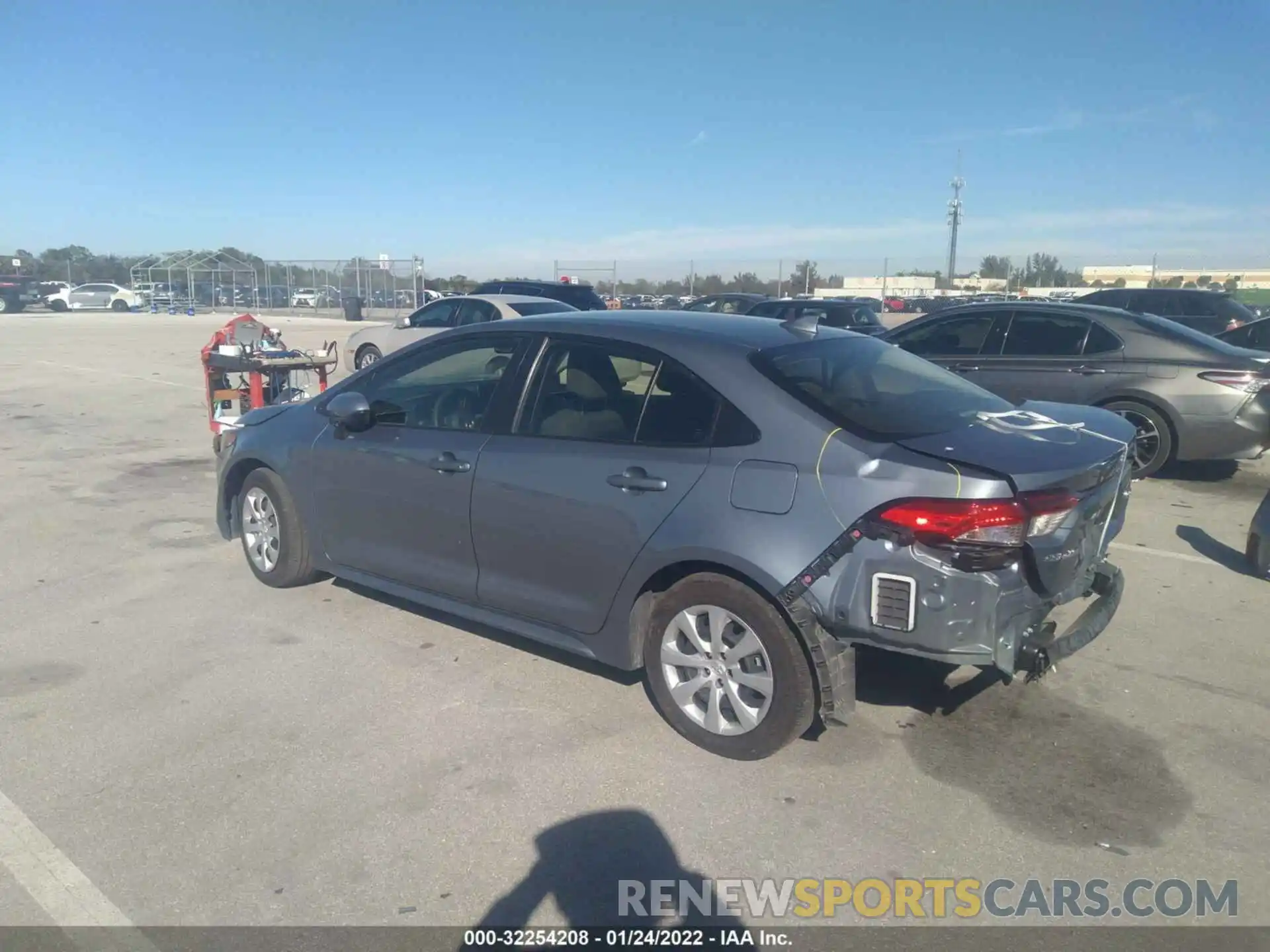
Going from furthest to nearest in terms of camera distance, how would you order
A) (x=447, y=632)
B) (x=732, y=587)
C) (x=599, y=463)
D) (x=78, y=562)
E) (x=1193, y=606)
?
(x=78, y=562) → (x=1193, y=606) → (x=447, y=632) → (x=599, y=463) → (x=732, y=587)

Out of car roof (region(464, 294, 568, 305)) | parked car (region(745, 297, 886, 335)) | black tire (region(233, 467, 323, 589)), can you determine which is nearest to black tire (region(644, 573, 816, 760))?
black tire (region(233, 467, 323, 589))

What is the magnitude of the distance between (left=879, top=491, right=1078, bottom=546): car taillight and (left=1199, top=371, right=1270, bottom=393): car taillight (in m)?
6.12

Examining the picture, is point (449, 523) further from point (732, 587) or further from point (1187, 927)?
point (1187, 927)

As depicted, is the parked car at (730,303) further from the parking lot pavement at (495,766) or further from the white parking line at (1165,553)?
the parking lot pavement at (495,766)

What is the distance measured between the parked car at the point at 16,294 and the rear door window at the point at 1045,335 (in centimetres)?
4721

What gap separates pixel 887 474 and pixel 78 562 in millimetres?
5366

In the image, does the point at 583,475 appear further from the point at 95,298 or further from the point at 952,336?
the point at 95,298

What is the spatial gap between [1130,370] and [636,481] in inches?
254

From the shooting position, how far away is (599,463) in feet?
13.5

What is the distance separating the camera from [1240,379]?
8.27 meters

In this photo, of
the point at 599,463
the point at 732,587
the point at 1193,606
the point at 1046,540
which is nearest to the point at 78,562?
the point at 599,463

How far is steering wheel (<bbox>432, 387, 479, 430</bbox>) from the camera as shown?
4.71 metres

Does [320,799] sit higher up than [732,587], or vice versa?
[732,587]

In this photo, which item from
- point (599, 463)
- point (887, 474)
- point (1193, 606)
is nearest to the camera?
point (887, 474)
